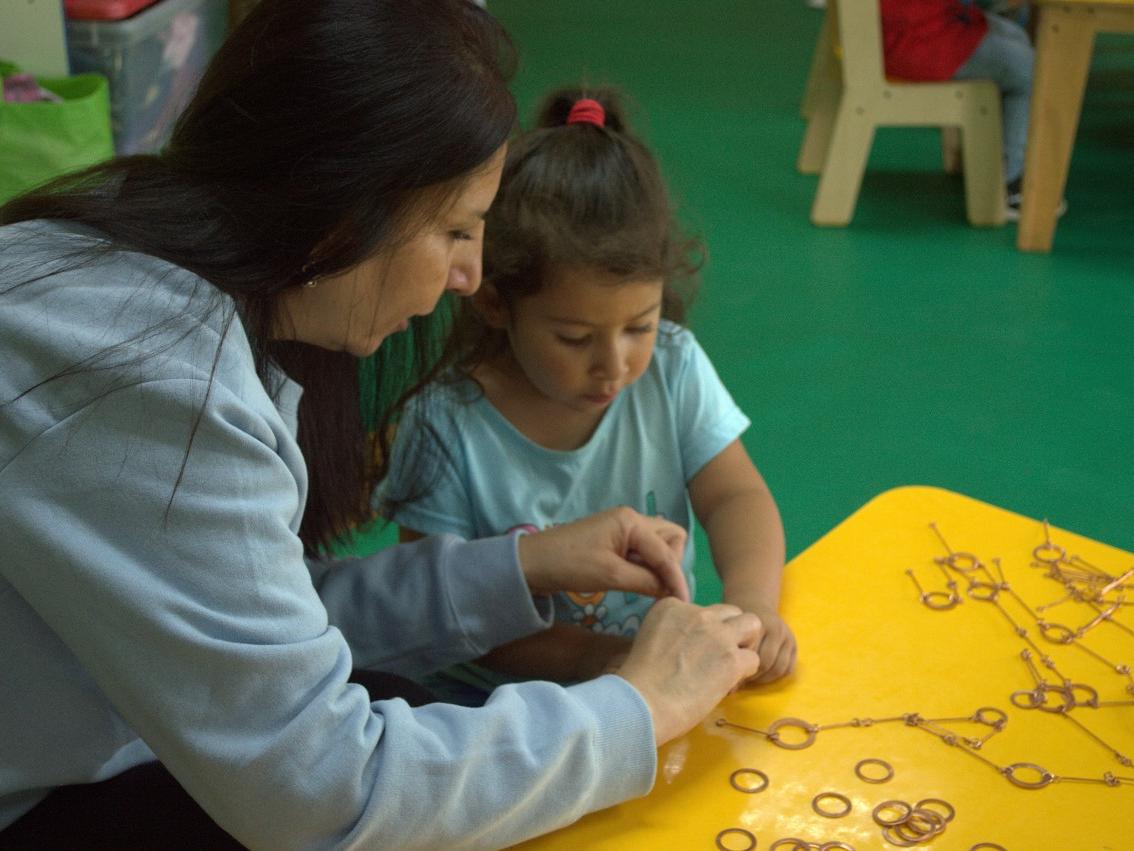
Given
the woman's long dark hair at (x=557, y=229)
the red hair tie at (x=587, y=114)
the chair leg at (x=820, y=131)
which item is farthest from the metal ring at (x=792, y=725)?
the chair leg at (x=820, y=131)

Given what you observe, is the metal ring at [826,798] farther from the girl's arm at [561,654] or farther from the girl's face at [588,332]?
the girl's face at [588,332]

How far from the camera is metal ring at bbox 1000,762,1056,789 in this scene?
0.89 metres

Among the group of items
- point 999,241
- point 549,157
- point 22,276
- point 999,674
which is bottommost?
point 999,241

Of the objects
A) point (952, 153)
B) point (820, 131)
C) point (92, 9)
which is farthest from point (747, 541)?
point (952, 153)

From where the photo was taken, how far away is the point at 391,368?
1244 millimetres

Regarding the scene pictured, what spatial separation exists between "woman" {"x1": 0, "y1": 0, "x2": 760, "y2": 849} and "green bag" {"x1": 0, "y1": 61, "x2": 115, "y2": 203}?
1.93 metres

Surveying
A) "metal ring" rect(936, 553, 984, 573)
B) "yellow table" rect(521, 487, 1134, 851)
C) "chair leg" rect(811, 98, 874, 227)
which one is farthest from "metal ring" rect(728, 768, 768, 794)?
"chair leg" rect(811, 98, 874, 227)

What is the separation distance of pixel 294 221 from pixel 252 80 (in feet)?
0.31

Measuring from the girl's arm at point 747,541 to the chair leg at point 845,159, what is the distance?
2505 mm

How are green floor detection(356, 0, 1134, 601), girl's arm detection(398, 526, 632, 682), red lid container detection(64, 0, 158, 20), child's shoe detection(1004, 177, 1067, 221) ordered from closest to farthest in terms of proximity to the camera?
girl's arm detection(398, 526, 632, 682), green floor detection(356, 0, 1134, 601), red lid container detection(64, 0, 158, 20), child's shoe detection(1004, 177, 1067, 221)

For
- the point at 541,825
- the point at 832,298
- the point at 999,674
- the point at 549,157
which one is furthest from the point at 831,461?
the point at 541,825

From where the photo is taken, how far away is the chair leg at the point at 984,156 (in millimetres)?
3783

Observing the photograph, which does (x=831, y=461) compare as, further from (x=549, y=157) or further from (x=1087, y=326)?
(x=549, y=157)

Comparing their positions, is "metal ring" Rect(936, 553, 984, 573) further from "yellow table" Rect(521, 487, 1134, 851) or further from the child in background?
the child in background
